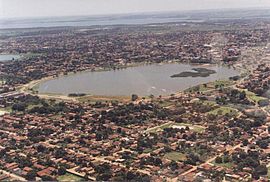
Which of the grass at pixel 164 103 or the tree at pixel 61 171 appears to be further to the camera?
the grass at pixel 164 103

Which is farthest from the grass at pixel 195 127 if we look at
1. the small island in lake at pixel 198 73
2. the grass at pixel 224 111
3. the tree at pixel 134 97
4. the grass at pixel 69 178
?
the small island in lake at pixel 198 73

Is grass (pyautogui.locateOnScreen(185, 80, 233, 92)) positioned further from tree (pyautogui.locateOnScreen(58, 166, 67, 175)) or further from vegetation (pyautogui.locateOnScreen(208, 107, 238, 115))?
tree (pyautogui.locateOnScreen(58, 166, 67, 175))

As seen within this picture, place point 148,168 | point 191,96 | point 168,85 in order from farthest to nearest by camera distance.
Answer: point 168,85
point 191,96
point 148,168

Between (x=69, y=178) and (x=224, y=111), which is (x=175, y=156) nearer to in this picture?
(x=69, y=178)

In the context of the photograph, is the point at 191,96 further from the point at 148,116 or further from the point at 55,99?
the point at 55,99

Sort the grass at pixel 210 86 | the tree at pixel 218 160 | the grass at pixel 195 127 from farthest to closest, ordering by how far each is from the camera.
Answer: the grass at pixel 210 86
the grass at pixel 195 127
the tree at pixel 218 160

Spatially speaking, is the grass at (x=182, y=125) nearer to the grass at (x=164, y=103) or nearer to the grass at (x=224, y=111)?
the grass at (x=224, y=111)

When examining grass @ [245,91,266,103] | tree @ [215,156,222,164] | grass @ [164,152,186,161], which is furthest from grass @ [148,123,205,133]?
grass @ [245,91,266,103]

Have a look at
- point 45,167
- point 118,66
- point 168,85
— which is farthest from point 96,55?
point 45,167
